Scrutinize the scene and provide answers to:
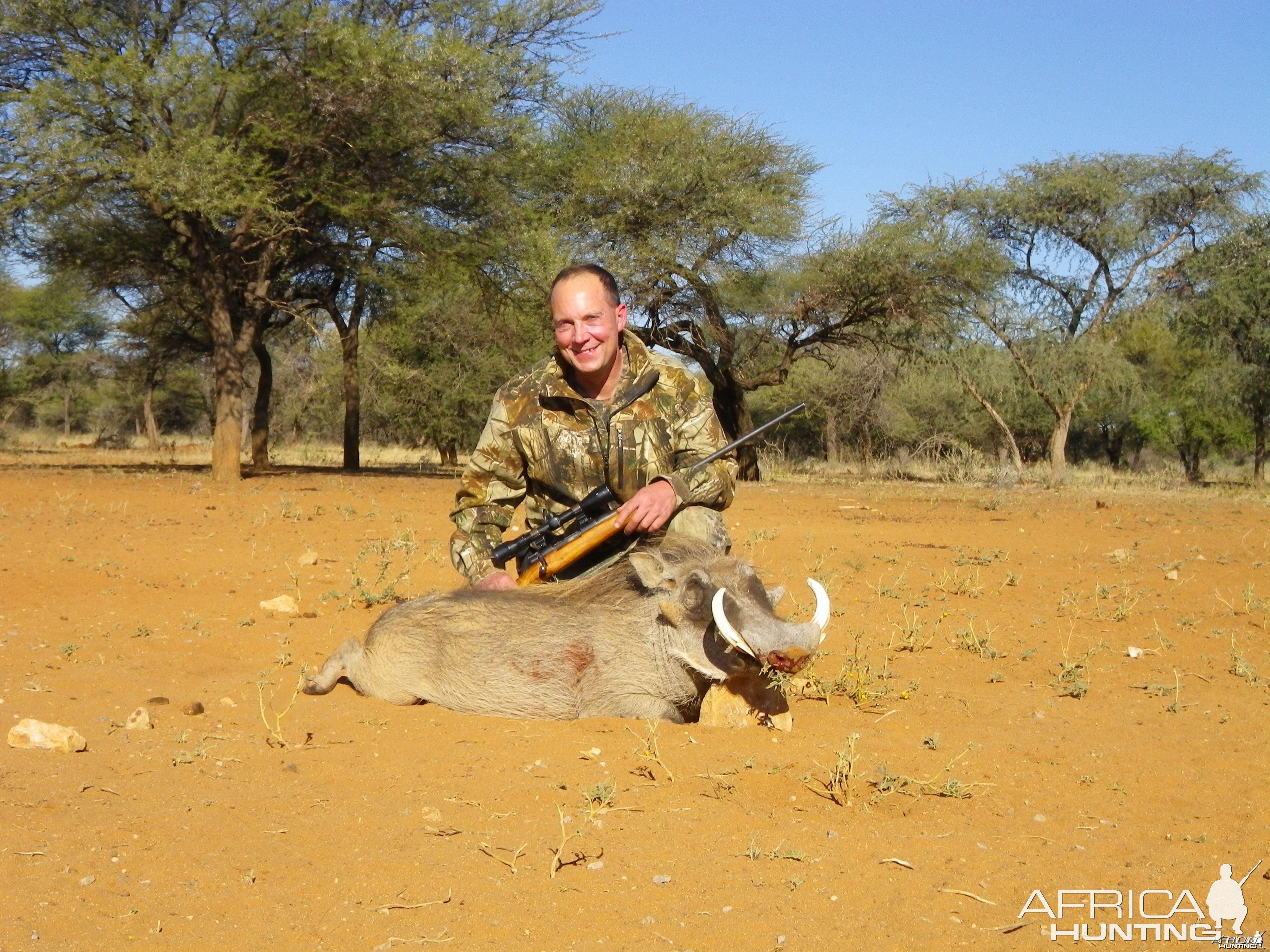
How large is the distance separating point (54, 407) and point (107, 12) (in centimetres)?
2835

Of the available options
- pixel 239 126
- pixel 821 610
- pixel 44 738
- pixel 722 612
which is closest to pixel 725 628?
pixel 722 612

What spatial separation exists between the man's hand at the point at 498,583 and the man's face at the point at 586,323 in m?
0.88

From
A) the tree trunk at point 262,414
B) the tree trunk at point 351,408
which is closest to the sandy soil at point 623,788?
the tree trunk at point 262,414

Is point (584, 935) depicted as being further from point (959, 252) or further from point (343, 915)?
point (959, 252)

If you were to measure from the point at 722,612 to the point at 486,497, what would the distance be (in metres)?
1.48

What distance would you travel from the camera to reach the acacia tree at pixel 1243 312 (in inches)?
787

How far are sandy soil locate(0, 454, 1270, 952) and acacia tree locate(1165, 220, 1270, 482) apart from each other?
15347 mm

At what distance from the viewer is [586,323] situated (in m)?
4.55

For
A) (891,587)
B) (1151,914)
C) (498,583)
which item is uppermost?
(498,583)

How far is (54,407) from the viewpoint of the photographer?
38.6 meters

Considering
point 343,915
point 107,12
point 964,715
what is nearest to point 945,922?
point 343,915

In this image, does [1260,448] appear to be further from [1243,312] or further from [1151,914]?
[1151,914]

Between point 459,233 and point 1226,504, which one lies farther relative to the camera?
point 459,233

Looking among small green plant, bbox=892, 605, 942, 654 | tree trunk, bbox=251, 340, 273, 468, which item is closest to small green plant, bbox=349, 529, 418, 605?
small green plant, bbox=892, 605, 942, 654
